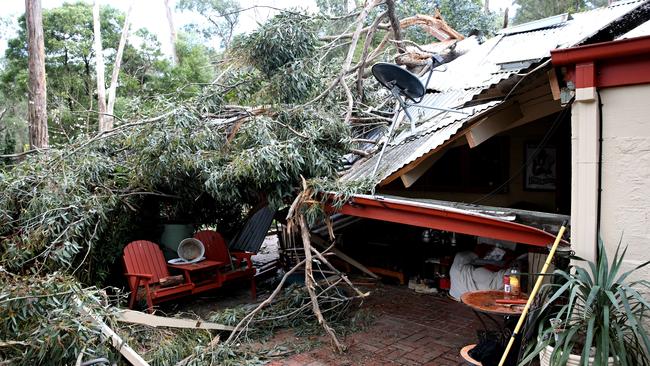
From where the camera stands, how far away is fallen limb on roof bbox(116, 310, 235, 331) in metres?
5.06

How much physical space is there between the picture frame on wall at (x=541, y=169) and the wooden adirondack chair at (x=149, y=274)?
5.86 meters

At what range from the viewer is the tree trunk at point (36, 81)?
38.8 ft

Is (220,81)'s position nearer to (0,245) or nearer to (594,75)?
(0,245)

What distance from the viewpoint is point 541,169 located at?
777 centimetres

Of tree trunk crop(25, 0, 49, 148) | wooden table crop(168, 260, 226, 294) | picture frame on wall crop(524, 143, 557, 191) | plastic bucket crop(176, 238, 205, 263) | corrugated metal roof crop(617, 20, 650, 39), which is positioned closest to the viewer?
corrugated metal roof crop(617, 20, 650, 39)

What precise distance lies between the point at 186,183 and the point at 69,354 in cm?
354

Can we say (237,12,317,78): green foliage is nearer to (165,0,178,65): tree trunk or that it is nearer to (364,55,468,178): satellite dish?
(364,55,468,178): satellite dish

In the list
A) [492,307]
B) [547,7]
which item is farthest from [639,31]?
[547,7]

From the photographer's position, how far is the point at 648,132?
3395 millimetres

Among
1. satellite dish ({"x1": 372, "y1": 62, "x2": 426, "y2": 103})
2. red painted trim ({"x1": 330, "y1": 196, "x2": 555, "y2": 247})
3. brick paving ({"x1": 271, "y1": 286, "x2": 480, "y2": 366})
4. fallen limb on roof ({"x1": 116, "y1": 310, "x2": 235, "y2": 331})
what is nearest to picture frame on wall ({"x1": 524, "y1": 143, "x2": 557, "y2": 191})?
brick paving ({"x1": 271, "y1": 286, "x2": 480, "y2": 366})

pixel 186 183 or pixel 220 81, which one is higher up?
pixel 220 81

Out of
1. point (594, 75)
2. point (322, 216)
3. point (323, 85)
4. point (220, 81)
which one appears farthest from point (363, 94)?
point (594, 75)

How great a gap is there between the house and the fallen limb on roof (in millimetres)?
2170

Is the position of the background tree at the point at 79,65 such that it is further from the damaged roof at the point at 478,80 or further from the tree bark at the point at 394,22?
the damaged roof at the point at 478,80
